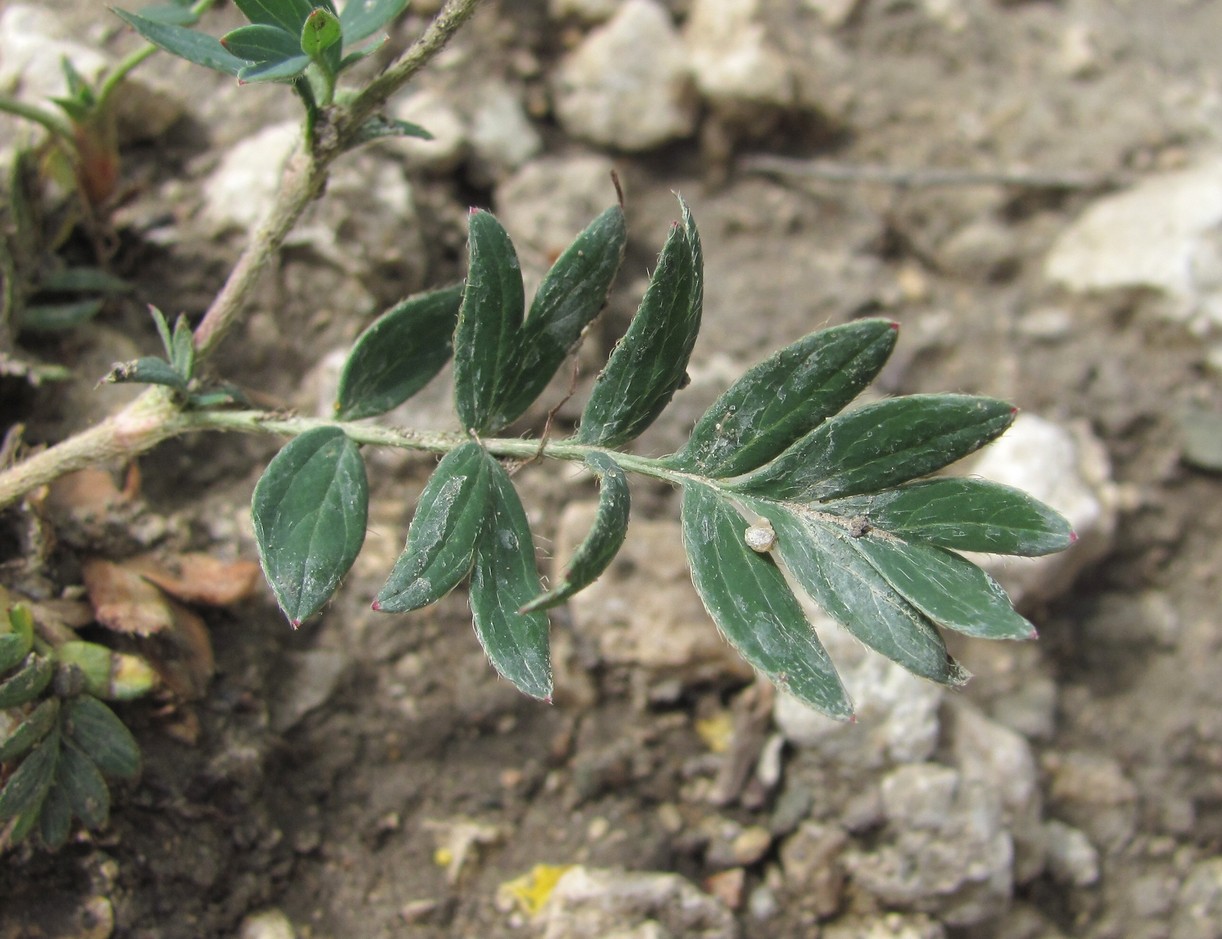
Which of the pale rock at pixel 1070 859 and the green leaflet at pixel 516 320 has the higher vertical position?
the green leaflet at pixel 516 320

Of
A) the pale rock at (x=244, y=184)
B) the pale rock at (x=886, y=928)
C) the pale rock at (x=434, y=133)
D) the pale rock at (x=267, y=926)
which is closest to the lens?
the pale rock at (x=267, y=926)

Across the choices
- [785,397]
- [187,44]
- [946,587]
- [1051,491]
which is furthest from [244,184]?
[1051,491]

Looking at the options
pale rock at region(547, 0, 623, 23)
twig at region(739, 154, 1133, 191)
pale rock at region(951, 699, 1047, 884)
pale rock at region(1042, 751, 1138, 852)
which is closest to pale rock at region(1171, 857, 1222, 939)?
pale rock at region(1042, 751, 1138, 852)

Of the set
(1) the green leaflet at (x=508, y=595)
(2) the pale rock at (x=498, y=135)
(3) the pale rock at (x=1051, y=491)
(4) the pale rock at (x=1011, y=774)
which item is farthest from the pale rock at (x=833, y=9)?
(1) the green leaflet at (x=508, y=595)

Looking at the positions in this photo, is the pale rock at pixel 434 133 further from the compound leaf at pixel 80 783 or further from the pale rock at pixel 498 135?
the compound leaf at pixel 80 783

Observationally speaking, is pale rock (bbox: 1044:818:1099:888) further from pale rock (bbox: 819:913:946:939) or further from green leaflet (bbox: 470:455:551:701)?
green leaflet (bbox: 470:455:551:701)

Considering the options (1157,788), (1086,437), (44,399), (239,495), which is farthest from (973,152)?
(44,399)

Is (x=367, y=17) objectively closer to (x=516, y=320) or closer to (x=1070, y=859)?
(x=516, y=320)
